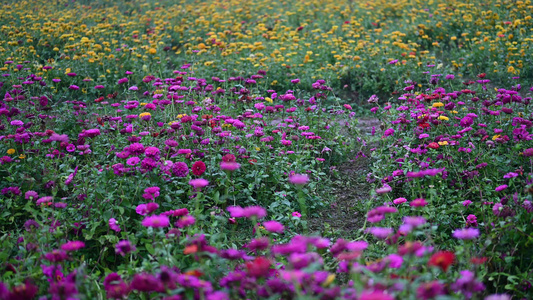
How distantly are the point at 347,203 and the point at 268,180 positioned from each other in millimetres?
768

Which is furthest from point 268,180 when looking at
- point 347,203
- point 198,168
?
point 198,168

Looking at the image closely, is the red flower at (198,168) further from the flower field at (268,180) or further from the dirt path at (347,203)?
the dirt path at (347,203)

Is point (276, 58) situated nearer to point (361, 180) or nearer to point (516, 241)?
point (361, 180)

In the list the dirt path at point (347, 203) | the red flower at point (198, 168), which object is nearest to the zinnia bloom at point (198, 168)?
the red flower at point (198, 168)

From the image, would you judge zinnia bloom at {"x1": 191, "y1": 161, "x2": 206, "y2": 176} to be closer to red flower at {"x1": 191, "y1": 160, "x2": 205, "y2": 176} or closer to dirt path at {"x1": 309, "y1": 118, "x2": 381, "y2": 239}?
red flower at {"x1": 191, "y1": 160, "x2": 205, "y2": 176}

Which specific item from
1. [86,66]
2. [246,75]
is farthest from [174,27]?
[246,75]

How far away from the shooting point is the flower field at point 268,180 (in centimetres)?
203

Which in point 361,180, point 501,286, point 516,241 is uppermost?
point 516,241

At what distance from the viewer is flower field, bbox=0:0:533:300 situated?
2.03 metres

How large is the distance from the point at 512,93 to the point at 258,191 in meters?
2.56

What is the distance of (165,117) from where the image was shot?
4.75 metres

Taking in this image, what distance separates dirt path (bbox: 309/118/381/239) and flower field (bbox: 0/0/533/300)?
4cm

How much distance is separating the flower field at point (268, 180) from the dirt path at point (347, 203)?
4 centimetres

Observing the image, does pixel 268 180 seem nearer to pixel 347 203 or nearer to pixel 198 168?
pixel 347 203
